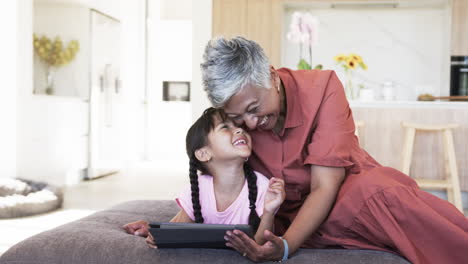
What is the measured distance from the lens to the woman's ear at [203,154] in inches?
74.8

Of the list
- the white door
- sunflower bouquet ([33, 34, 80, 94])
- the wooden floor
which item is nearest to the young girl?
the wooden floor

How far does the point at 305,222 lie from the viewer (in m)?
1.69

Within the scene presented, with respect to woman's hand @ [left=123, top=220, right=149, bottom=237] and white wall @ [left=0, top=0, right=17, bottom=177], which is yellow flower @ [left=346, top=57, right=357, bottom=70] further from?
white wall @ [left=0, top=0, right=17, bottom=177]

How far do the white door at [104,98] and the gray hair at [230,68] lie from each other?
17.6 ft

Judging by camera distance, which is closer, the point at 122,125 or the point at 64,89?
the point at 64,89

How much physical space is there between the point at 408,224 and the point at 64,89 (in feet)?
18.4

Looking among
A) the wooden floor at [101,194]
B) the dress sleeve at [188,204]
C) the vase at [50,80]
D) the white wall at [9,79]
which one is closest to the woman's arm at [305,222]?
the dress sleeve at [188,204]

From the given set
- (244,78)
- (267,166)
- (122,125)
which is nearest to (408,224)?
(267,166)

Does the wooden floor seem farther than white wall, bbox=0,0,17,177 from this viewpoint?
No

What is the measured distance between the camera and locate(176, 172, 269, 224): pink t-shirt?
74.0 inches

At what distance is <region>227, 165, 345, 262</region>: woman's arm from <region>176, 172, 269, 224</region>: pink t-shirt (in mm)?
190

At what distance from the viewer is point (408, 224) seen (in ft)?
5.50

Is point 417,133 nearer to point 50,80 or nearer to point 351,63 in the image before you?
point 351,63

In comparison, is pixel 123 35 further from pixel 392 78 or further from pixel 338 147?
pixel 338 147
